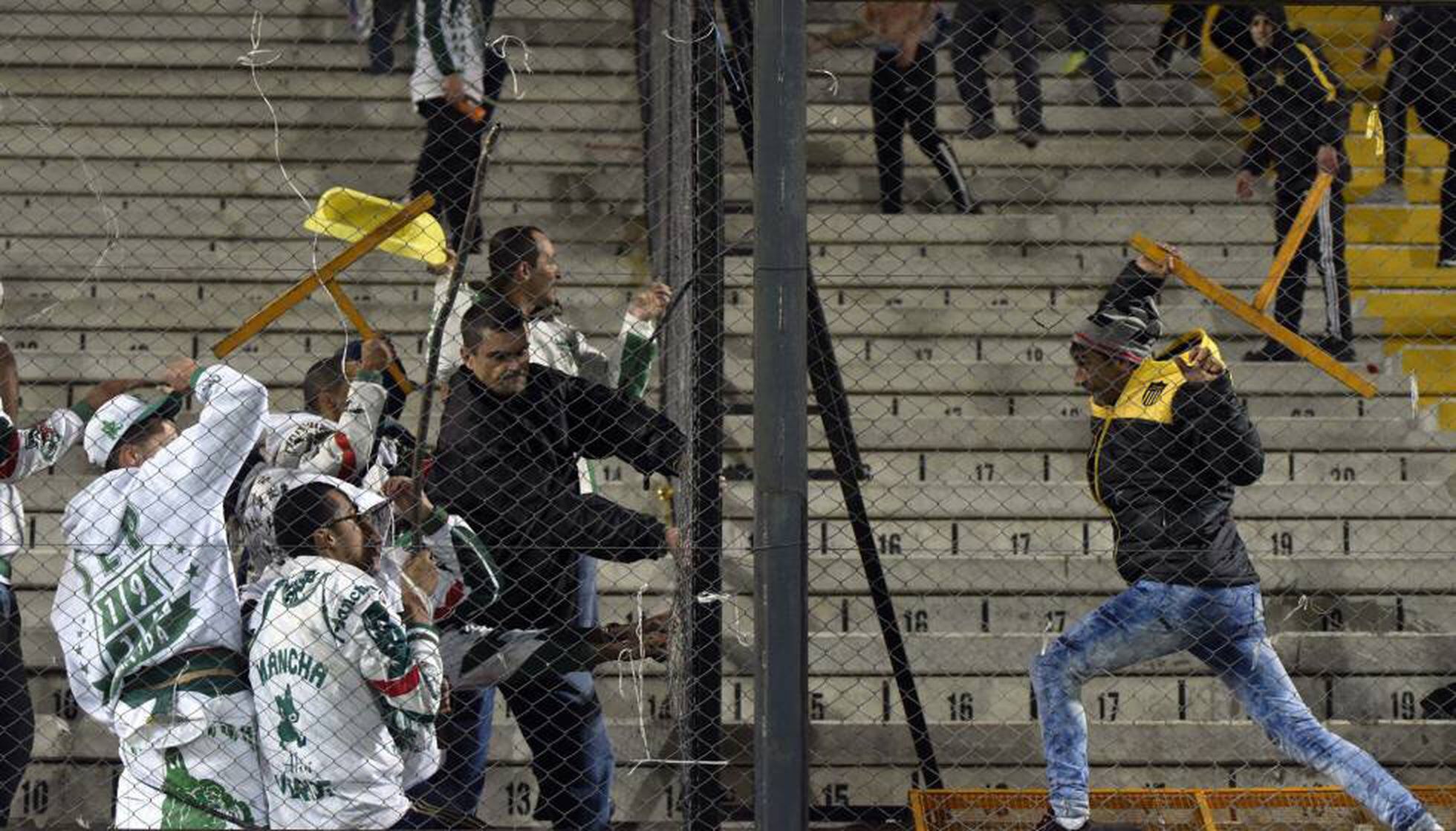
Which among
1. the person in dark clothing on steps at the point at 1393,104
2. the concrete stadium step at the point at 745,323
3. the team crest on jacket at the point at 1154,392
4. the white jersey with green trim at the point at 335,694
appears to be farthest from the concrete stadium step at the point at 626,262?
the white jersey with green trim at the point at 335,694

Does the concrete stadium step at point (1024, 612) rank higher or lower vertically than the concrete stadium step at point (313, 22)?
lower

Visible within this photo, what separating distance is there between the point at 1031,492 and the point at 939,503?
0.39 meters

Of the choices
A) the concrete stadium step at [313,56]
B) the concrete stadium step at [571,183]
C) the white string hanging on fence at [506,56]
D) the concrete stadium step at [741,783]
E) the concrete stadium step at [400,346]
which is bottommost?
the concrete stadium step at [741,783]

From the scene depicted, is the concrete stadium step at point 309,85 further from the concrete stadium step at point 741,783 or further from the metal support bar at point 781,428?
the metal support bar at point 781,428

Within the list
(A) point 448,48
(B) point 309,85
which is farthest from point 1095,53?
(B) point 309,85

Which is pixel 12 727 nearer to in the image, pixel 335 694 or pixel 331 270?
pixel 335 694

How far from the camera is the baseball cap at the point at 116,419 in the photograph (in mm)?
6898

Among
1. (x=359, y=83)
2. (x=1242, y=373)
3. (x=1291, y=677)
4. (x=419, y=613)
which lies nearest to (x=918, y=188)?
(x=1242, y=373)

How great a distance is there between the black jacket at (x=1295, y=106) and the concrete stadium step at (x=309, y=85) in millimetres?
949

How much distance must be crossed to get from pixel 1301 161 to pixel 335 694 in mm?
5539

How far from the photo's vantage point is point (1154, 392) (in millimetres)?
7090

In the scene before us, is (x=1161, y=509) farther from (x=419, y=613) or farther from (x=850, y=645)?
(x=419, y=613)

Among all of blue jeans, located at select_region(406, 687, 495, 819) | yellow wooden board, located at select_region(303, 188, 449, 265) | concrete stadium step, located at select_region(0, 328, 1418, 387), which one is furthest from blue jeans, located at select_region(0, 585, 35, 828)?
concrete stadium step, located at select_region(0, 328, 1418, 387)

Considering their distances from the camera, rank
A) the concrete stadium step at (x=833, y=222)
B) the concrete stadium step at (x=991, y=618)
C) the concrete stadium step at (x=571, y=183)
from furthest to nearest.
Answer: the concrete stadium step at (x=571, y=183) < the concrete stadium step at (x=833, y=222) < the concrete stadium step at (x=991, y=618)
